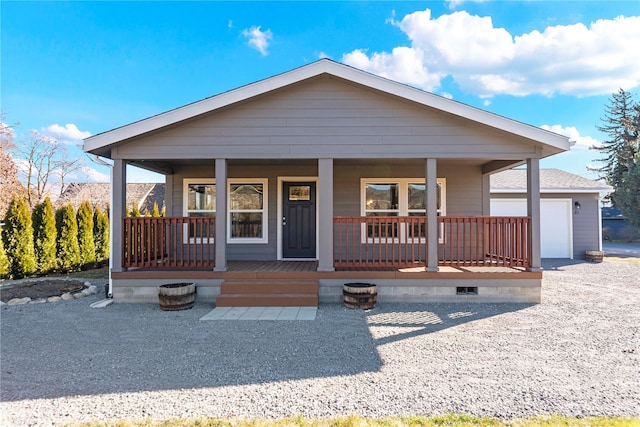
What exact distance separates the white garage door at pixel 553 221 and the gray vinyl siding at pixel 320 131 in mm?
7451

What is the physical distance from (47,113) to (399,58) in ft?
77.2

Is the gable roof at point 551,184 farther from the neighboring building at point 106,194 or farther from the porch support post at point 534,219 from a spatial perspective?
the neighboring building at point 106,194

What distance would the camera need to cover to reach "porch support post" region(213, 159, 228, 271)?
250 inches

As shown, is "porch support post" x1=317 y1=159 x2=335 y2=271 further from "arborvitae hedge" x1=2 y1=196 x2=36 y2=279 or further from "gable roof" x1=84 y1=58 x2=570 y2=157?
"arborvitae hedge" x1=2 y1=196 x2=36 y2=279

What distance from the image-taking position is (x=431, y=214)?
6359 mm

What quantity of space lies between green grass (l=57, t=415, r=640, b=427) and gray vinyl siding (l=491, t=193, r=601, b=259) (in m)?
11.7

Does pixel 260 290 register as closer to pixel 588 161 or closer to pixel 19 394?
pixel 19 394

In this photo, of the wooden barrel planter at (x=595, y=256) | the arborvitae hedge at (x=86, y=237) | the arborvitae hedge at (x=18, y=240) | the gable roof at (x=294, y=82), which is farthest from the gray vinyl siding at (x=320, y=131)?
the wooden barrel planter at (x=595, y=256)

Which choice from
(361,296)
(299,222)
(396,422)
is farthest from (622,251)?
(396,422)

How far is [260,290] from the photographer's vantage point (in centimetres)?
624

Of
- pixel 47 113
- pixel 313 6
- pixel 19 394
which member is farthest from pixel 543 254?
pixel 47 113

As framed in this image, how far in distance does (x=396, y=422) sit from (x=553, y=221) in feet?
42.8

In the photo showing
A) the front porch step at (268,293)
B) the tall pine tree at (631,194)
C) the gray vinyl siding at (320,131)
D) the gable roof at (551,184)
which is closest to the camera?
the front porch step at (268,293)

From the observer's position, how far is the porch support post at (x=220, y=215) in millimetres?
6352
